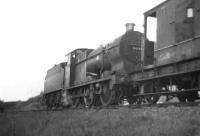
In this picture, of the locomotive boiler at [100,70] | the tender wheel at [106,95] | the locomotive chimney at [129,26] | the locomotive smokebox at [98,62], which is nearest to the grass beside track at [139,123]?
the tender wheel at [106,95]

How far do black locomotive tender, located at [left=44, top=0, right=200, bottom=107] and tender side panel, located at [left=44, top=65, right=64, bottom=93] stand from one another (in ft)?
4.89

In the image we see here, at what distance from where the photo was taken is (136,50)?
14.5 meters

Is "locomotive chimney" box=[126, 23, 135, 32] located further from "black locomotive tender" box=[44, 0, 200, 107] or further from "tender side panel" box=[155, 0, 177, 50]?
"tender side panel" box=[155, 0, 177, 50]

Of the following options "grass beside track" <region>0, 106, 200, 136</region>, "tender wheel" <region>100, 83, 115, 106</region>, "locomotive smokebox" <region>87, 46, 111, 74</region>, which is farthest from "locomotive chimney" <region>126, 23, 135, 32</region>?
"grass beside track" <region>0, 106, 200, 136</region>

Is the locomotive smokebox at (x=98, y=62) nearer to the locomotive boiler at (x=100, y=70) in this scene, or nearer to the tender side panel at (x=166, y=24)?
the locomotive boiler at (x=100, y=70)

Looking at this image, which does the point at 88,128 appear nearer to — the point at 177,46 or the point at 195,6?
the point at 177,46

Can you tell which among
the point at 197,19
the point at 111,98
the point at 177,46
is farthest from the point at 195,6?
the point at 111,98

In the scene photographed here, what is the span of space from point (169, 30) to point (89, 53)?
357 inches

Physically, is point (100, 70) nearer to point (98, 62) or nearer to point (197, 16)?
point (98, 62)

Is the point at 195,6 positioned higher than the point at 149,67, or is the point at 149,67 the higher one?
the point at 195,6

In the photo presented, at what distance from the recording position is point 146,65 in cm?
1239

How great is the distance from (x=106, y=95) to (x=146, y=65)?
336 cm

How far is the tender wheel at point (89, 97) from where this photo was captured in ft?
53.3

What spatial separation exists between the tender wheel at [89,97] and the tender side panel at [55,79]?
5084mm
